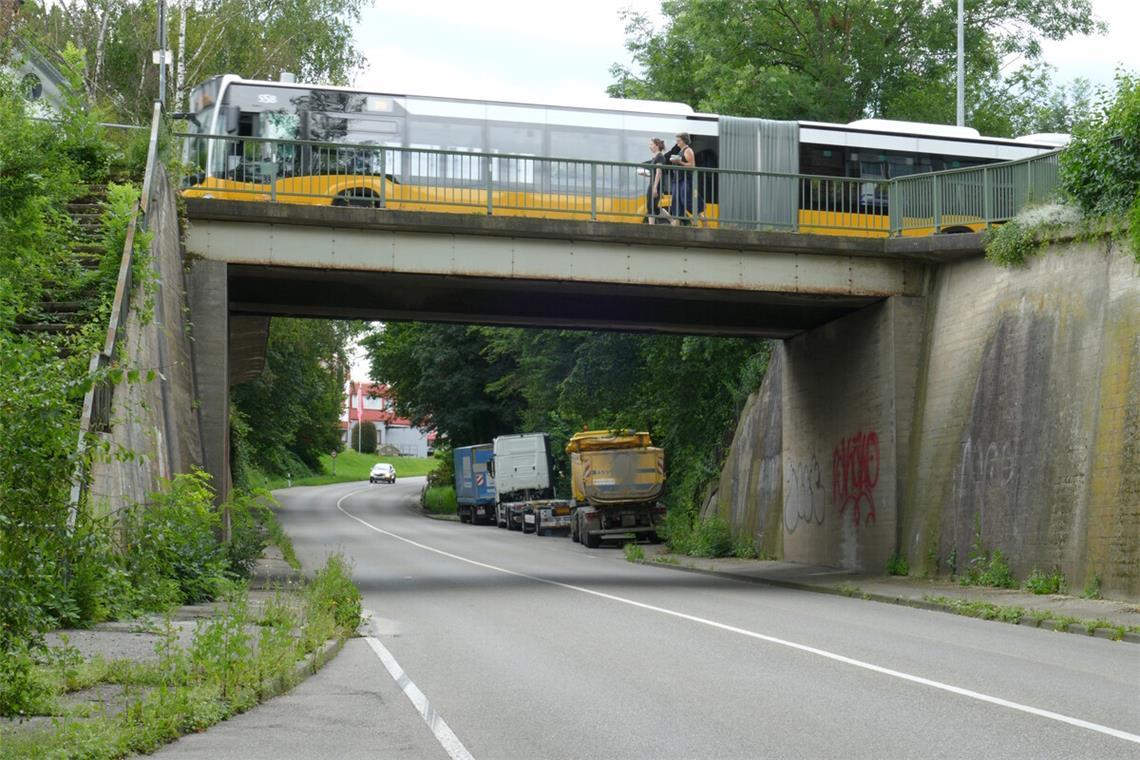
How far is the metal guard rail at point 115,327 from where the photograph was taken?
13.4 meters

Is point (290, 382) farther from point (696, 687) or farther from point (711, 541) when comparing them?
point (696, 687)

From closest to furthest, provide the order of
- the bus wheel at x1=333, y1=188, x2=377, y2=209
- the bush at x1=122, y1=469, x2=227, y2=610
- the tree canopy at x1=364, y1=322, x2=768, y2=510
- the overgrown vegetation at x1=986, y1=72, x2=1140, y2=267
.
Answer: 1. the bush at x1=122, y1=469, x2=227, y2=610
2. the overgrown vegetation at x1=986, y1=72, x2=1140, y2=267
3. the bus wheel at x1=333, y1=188, x2=377, y2=209
4. the tree canopy at x1=364, y1=322, x2=768, y2=510

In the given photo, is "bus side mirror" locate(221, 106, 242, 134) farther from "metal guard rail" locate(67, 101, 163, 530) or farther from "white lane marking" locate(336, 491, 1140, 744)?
"white lane marking" locate(336, 491, 1140, 744)

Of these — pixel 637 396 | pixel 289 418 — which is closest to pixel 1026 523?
pixel 637 396

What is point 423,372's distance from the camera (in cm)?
6625

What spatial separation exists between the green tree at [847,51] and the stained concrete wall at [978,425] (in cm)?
1987

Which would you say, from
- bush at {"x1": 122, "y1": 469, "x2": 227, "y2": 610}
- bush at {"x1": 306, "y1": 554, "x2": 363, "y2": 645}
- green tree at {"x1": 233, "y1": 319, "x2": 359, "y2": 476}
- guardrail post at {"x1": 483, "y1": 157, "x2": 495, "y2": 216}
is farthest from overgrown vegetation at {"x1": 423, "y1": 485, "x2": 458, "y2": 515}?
bush at {"x1": 306, "y1": 554, "x2": 363, "y2": 645}

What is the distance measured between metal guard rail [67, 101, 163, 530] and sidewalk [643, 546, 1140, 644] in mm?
10564

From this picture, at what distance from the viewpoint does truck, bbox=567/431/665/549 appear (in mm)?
40625

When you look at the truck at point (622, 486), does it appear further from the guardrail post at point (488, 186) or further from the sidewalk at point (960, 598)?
the guardrail post at point (488, 186)

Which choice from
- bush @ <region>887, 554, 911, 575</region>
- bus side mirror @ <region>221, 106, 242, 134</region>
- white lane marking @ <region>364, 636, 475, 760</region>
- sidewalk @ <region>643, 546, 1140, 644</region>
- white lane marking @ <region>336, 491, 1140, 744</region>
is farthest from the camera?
bus side mirror @ <region>221, 106, 242, 134</region>

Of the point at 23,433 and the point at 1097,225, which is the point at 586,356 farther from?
the point at 23,433

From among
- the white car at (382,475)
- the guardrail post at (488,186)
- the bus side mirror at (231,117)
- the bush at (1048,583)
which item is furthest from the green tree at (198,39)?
the white car at (382,475)

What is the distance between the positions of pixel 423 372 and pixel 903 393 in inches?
1715
